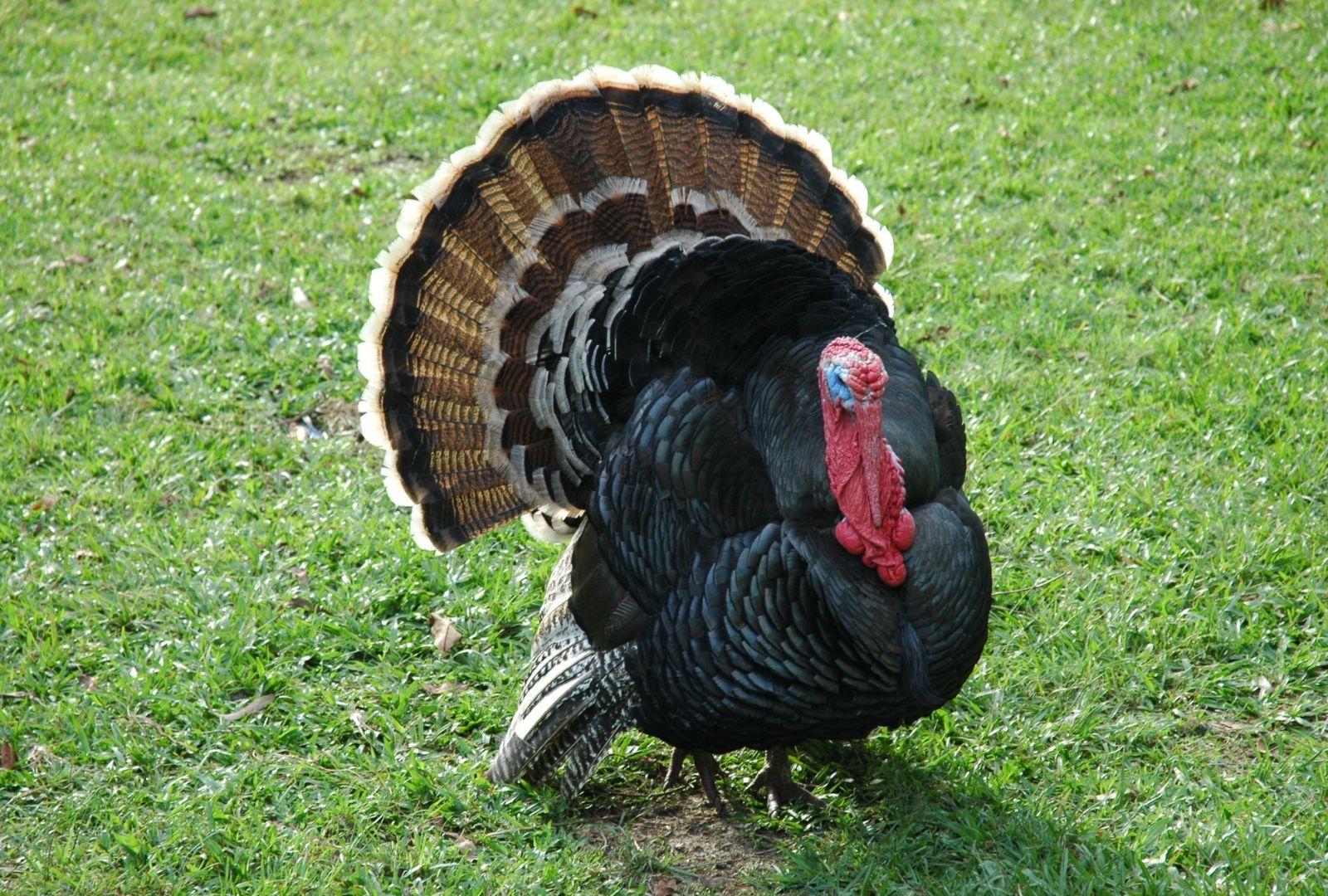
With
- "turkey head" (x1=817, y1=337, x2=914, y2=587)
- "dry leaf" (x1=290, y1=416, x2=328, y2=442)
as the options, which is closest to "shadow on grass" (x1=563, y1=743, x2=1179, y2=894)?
"turkey head" (x1=817, y1=337, x2=914, y2=587)

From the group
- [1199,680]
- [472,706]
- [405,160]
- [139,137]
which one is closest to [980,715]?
[1199,680]

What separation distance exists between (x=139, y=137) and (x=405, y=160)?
180cm

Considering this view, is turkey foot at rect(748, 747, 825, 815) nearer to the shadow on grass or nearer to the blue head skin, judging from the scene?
the shadow on grass

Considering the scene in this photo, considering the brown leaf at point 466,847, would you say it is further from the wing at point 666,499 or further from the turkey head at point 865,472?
the turkey head at point 865,472

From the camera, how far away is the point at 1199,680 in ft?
13.1

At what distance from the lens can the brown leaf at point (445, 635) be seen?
440 centimetres

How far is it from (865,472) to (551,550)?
2.04 meters

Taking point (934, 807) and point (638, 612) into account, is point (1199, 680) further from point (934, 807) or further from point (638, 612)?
point (638, 612)

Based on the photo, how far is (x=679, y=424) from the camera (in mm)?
3479

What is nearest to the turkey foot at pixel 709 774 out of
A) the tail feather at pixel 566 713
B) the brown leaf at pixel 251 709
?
the tail feather at pixel 566 713

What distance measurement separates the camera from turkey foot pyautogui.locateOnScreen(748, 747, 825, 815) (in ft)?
12.4

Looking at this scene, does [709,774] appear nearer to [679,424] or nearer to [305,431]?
[679,424]

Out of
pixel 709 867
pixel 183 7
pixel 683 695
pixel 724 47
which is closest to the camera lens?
pixel 683 695

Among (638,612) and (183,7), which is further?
(183,7)
